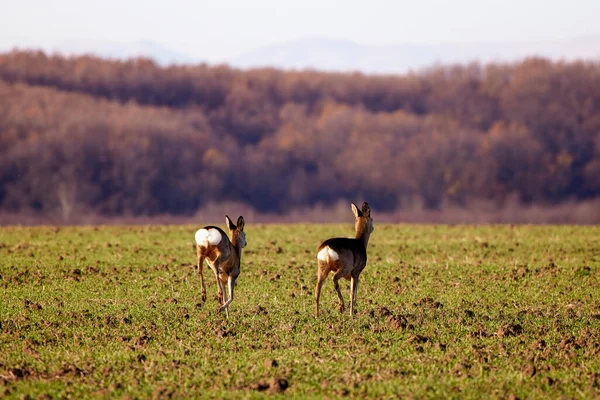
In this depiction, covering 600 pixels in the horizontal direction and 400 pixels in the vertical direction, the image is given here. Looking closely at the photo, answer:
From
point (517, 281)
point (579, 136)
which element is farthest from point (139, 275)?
point (579, 136)

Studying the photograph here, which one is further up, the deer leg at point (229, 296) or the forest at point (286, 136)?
the forest at point (286, 136)

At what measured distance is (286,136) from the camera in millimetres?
83250

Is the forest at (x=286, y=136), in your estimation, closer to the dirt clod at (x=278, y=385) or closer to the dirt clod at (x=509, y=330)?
the dirt clod at (x=509, y=330)

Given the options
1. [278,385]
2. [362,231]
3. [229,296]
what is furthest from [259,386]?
[362,231]

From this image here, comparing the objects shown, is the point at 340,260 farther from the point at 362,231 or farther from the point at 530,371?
the point at 530,371

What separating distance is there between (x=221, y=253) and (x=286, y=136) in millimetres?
68087

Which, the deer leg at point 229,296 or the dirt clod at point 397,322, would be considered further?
the deer leg at point 229,296

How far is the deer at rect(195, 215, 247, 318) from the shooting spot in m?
15.2

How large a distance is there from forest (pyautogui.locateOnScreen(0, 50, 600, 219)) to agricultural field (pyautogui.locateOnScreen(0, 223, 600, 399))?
4661cm

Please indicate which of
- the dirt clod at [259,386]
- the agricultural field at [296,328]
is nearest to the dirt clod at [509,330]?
the agricultural field at [296,328]

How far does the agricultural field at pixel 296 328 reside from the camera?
36.6 ft

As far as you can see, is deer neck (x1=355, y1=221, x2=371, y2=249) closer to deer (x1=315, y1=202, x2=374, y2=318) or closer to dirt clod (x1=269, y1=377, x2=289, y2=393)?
deer (x1=315, y1=202, x2=374, y2=318)

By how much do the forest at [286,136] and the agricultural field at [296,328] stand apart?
4661 centimetres

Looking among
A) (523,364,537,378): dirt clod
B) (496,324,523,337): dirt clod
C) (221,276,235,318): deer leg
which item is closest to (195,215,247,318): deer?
(221,276,235,318): deer leg
